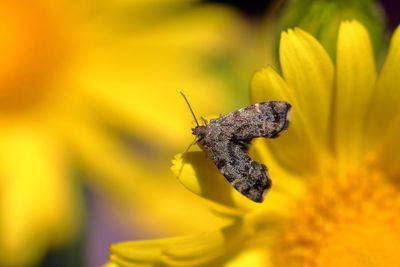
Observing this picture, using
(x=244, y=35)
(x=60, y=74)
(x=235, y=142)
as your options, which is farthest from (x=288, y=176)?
(x=244, y=35)

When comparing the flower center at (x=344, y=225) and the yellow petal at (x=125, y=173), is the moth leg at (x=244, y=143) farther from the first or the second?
the yellow petal at (x=125, y=173)

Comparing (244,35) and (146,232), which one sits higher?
(244,35)

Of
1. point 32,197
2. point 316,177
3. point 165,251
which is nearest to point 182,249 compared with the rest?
point 165,251

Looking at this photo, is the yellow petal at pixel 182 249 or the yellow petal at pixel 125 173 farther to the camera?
the yellow petal at pixel 125 173

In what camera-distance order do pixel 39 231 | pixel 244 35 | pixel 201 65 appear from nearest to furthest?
A: pixel 39 231, pixel 201 65, pixel 244 35

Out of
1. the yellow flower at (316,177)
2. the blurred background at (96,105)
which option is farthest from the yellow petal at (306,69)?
the blurred background at (96,105)

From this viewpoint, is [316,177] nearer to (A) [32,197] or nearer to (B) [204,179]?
(B) [204,179]

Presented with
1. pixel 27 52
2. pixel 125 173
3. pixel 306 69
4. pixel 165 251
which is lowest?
pixel 165 251

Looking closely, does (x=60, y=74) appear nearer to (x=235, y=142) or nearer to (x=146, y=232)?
(x=146, y=232)
